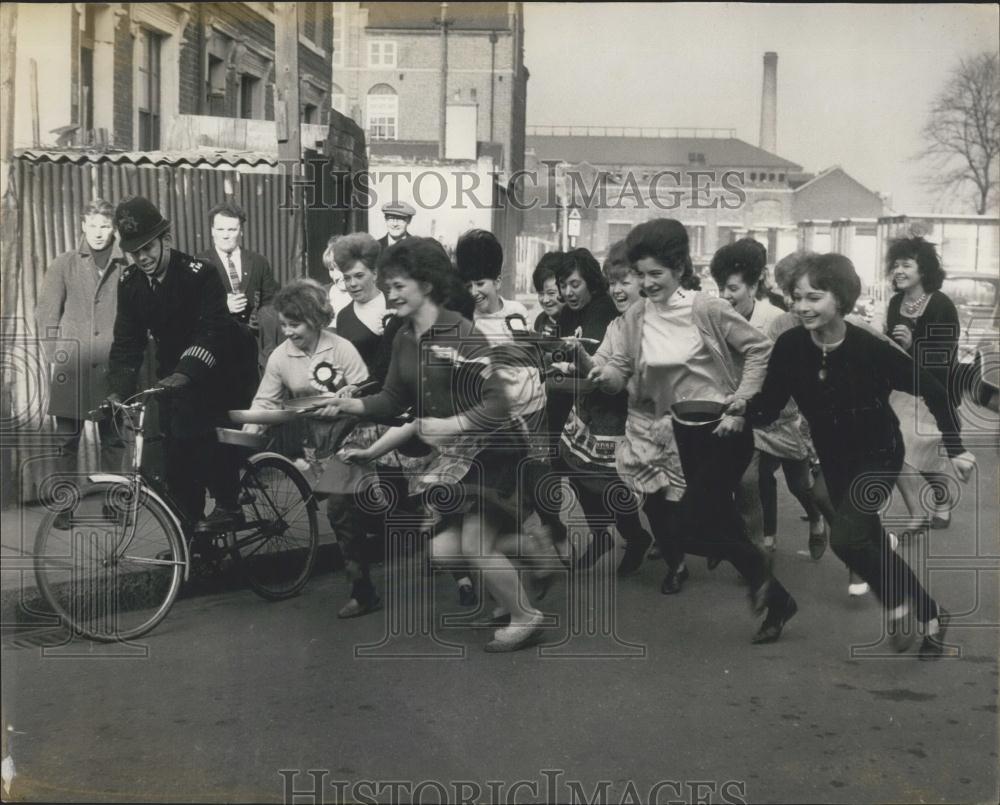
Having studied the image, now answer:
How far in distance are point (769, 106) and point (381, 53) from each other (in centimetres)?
253

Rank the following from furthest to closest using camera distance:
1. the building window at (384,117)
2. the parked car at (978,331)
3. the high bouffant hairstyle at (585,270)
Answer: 1. the building window at (384,117)
2. the high bouffant hairstyle at (585,270)
3. the parked car at (978,331)

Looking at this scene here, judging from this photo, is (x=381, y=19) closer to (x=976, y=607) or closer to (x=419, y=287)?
(x=419, y=287)

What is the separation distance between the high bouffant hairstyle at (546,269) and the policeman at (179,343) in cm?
140

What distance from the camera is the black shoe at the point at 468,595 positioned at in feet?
19.6


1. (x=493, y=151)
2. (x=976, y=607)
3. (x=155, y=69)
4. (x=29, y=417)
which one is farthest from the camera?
(x=155, y=69)

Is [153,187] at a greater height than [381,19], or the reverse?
[381,19]

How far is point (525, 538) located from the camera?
562 centimetres

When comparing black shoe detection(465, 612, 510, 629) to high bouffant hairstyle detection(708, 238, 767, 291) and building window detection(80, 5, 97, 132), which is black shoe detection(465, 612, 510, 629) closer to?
Result: high bouffant hairstyle detection(708, 238, 767, 291)

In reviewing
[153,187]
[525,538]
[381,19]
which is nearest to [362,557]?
[525,538]

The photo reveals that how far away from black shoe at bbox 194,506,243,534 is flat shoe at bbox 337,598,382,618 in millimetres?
623

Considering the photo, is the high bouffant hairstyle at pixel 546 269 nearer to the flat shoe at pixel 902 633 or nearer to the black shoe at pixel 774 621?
the black shoe at pixel 774 621

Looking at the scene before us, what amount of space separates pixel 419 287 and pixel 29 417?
1839 mm

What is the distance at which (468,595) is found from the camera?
5.99 meters

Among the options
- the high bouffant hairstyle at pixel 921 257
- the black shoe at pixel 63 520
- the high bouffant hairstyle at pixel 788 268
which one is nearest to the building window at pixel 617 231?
the high bouffant hairstyle at pixel 788 268
